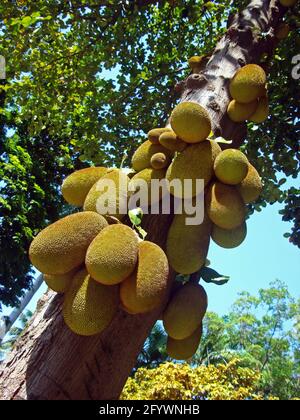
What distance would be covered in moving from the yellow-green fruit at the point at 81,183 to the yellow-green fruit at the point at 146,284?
343mm

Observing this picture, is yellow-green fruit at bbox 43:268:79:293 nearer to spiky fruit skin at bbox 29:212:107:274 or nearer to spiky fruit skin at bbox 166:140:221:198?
spiky fruit skin at bbox 29:212:107:274

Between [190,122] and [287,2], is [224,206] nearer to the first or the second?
[190,122]

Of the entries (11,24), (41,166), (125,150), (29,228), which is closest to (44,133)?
(41,166)

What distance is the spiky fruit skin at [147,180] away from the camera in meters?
1.23

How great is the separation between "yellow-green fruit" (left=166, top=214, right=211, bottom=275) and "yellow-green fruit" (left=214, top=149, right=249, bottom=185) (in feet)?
0.60

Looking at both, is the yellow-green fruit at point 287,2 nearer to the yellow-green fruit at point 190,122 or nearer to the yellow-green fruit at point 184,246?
the yellow-green fruit at point 190,122

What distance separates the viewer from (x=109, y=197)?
3.92 ft

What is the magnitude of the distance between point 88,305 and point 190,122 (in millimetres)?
648

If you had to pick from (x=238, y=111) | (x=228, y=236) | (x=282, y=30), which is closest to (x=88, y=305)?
(x=228, y=236)

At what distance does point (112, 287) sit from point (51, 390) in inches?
11.0

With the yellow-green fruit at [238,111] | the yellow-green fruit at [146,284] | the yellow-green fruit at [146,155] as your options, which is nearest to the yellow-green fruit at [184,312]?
the yellow-green fruit at [146,284]

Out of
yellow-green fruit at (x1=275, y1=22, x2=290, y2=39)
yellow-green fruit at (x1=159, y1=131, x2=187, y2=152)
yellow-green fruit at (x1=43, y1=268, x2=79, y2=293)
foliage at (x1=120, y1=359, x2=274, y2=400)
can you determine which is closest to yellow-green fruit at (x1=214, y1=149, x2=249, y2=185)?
yellow-green fruit at (x1=159, y1=131, x2=187, y2=152)

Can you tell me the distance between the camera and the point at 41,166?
7.79 meters

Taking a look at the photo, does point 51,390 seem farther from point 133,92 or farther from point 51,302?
point 133,92
